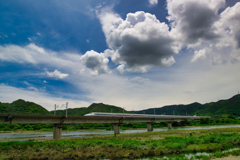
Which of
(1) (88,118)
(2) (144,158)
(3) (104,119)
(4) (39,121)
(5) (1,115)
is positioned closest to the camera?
(2) (144,158)

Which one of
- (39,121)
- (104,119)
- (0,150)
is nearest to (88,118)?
(104,119)

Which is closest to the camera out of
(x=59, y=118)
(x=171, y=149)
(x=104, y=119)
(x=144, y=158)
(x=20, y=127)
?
(x=144, y=158)

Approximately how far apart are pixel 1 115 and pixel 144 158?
4137cm

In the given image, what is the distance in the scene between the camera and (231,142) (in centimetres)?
3009

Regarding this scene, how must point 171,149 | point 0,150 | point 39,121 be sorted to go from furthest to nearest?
point 39,121
point 0,150
point 171,149

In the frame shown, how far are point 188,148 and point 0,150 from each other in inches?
1246

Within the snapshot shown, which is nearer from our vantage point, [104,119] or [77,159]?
[77,159]

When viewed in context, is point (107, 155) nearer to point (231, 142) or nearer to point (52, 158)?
point (52, 158)

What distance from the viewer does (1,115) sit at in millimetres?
44250

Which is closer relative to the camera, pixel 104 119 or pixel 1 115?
pixel 1 115

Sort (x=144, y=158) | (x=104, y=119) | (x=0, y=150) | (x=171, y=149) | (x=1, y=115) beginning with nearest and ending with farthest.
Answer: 1. (x=144, y=158)
2. (x=171, y=149)
3. (x=0, y=150)
4. (x=1, y=115)
5. (x=104, y=119)

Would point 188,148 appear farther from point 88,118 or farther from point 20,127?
point 20,127

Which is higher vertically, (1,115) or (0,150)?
(1,115)

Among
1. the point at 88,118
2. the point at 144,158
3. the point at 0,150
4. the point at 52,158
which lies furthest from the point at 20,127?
the point at 144,158
